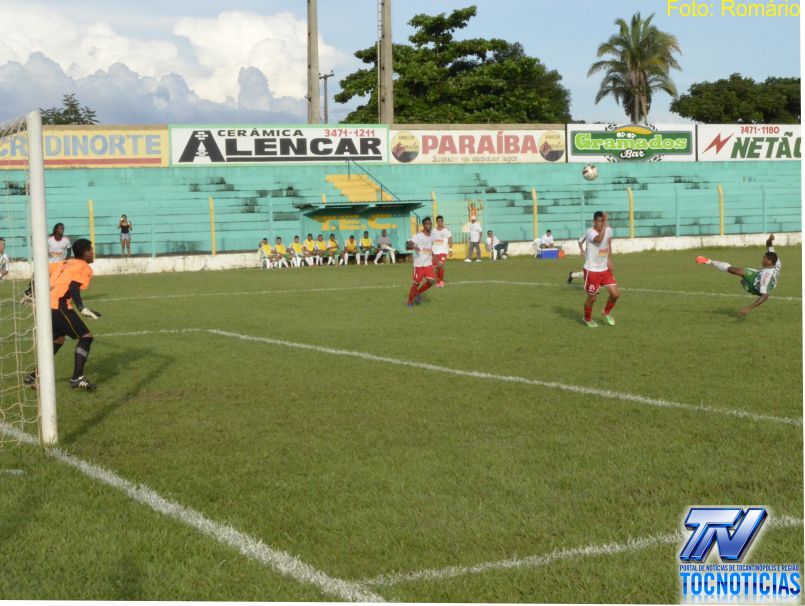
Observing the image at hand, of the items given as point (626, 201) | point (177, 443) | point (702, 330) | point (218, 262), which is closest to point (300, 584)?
point (177, 443)

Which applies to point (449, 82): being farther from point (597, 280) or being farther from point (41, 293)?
point (41, 293)

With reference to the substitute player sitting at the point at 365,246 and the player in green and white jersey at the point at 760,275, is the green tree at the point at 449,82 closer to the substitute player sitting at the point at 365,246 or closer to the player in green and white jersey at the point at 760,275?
the substitute player sitting at the point at 365,246

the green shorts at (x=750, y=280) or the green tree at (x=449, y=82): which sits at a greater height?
the green tree at (x=449, y=82)

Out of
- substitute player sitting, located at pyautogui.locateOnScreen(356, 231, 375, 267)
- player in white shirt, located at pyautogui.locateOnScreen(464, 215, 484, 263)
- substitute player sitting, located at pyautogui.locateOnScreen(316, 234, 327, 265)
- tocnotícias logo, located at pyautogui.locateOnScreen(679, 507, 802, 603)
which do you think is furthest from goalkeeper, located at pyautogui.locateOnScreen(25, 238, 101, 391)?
substitute player sitting, located at pyautogui.locateOnScreen(356, 231, 375, 267)

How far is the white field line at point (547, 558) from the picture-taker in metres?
4.61

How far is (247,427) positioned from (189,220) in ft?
94.4

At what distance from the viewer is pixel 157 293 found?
910 inches

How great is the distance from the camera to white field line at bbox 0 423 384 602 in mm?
4512

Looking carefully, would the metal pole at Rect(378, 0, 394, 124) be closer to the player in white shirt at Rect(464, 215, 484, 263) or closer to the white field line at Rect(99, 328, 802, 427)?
the player in white shirt at Rect(464, 215, 484, 263)

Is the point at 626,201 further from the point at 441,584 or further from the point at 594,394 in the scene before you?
the point at 441,584

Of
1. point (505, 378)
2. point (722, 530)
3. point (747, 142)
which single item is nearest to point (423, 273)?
point (505, 378)

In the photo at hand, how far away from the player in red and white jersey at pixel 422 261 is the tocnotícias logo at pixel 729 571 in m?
13.1

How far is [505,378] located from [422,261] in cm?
826

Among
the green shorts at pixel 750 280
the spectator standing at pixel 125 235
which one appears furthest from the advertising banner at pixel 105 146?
the green shorts at pixel 750 280
